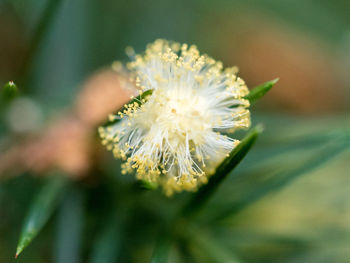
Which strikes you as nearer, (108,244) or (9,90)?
(9,90)

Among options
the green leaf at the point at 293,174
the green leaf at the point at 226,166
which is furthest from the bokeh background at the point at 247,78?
the green leaf at the point at 226,166

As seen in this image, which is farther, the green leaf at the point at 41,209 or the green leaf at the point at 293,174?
the green leaf at the point at 293,174

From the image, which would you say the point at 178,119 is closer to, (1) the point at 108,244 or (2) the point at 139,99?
(2) the point at 139,99

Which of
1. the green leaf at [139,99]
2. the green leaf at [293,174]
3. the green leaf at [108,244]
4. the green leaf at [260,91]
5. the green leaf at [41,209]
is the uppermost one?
the green leaf at [260,91]

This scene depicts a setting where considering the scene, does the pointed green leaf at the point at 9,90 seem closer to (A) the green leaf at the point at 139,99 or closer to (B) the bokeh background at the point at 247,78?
(A) the green leaf at the point at 139,99

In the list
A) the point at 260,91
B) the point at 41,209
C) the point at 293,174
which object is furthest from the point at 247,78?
the point at 41,209

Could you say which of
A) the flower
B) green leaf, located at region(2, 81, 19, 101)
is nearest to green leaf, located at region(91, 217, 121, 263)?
the flower

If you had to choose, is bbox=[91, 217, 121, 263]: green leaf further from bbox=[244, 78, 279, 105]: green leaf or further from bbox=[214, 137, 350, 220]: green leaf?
bbox=[244, 78, 279, 105]: green leaf
